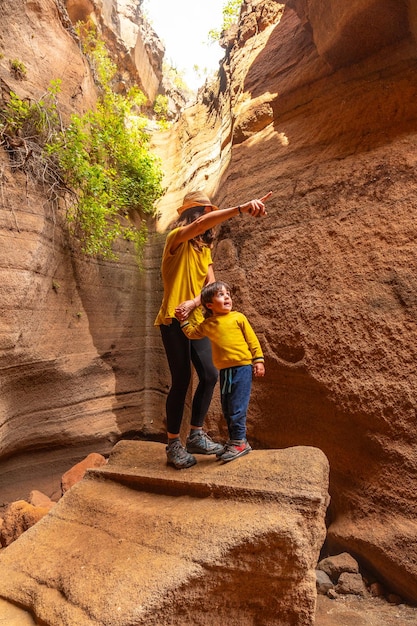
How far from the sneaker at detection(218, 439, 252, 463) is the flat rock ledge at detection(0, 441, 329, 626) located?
0.25 feet

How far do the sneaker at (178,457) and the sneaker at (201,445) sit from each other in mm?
86

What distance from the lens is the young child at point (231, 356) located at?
2475mm

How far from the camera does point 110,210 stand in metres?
4.95

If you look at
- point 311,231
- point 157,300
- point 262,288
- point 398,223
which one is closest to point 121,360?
point 157,300

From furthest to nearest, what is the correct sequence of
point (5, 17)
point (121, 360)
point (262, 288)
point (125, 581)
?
point (121, 360) → point (5, 17) → point (262, 288) → point (125, 581)

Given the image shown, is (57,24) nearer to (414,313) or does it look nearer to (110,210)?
(110,210)

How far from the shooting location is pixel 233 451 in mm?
2484

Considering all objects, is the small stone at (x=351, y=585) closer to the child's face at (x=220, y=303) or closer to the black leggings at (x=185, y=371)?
the black leggings at (x=185, y=371)

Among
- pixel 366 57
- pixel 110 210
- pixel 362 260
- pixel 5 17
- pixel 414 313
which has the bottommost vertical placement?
pixel 414 313

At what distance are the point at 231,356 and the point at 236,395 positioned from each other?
0.79 feet

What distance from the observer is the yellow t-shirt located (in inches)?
108

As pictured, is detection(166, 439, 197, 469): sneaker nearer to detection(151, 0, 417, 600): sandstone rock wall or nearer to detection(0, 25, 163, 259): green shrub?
detection(151, 0, 417, 600): sandstone rock wall

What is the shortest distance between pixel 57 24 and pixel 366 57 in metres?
4.21

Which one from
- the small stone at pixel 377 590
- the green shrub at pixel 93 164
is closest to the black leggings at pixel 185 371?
the small stone at pixel 377 590
